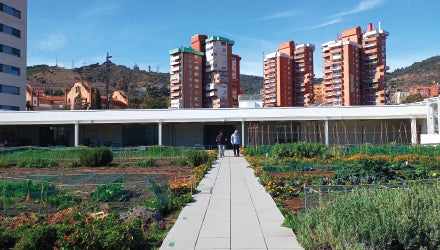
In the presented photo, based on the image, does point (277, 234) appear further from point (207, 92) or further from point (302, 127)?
point (207, 92)

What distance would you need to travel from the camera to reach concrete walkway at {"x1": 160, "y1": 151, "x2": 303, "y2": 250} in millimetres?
5480

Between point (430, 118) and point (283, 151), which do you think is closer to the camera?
point (283, 151)

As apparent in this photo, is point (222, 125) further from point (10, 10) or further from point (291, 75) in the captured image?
point (291, 75)

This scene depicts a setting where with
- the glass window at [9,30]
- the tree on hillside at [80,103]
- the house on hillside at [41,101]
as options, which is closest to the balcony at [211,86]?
the tree on hillside at [80,103]

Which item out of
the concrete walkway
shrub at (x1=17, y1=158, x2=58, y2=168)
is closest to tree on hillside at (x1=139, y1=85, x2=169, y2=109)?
shrub at (x1=17, y1=158, x2=58, y2=168)

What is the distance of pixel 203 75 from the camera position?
73438 mm

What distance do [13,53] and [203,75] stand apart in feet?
120

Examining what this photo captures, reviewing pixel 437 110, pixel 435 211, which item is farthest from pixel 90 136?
pixel 435 211

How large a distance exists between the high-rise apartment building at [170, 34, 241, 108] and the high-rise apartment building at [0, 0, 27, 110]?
28485 millimetres

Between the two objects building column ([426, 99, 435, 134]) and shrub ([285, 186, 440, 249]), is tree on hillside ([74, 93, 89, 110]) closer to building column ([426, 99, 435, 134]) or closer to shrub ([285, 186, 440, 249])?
building column ([426, 99, 435, 134])

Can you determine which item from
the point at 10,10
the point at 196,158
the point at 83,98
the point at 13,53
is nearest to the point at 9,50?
the point at 13,53

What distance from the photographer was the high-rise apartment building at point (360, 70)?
2608 inches

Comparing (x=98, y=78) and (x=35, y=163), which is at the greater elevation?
(x=98, y=78)

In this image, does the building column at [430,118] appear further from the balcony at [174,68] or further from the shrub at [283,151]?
the balcony at [174,68]
